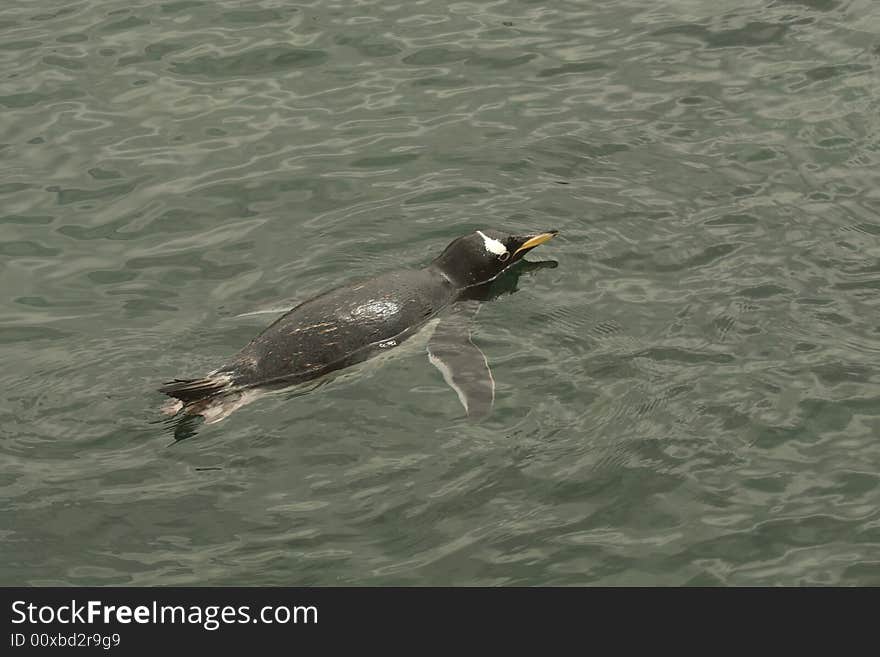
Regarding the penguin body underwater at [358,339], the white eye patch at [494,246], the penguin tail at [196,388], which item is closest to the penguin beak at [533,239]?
the white eye patch at [494,246]

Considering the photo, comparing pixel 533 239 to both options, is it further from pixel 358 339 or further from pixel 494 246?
pixel 358 339

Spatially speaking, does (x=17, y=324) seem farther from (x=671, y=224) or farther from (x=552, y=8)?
(x=552, y=8)

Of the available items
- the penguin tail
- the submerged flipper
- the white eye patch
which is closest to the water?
the submerged flipper

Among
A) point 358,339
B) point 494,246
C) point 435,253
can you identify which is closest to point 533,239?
point 494,246

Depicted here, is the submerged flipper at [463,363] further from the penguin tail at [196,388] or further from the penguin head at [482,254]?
the penguin tail at [196,388]

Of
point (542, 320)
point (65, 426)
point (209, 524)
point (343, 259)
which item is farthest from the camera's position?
point (343, 259)

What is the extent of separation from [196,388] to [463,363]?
6.51 feet

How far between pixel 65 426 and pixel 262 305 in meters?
2.07

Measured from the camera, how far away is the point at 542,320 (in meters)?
10.8

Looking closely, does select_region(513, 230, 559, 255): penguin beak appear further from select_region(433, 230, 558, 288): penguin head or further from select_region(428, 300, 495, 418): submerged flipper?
select_region(428, 300, 495, 418): submerged flipper

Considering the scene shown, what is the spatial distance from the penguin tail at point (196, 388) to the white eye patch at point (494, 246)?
2944 millimetres

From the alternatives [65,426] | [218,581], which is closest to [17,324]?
[65,426]

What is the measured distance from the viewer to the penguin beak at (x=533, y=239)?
11.7 metres

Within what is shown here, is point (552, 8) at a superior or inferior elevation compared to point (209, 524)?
superior
